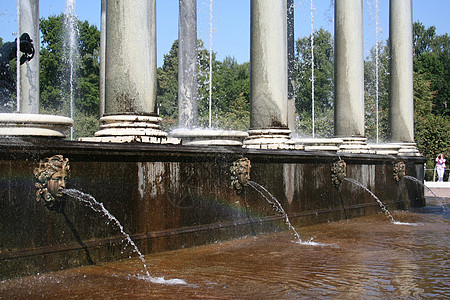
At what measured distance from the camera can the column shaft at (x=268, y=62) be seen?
1878cm

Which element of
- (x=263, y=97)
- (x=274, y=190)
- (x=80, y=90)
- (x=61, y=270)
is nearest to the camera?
(x=61, y=270)

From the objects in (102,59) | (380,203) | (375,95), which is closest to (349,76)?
(380,203)

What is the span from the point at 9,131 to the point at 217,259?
458cm

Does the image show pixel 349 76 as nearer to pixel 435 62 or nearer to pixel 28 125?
pixel 28 125

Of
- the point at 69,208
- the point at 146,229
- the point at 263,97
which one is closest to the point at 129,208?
the point at 146,229

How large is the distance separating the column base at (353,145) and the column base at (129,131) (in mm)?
12598

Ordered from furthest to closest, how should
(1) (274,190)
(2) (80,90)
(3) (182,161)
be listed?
(2) (80,90) → (1) (274,190) → (3) (182,161)

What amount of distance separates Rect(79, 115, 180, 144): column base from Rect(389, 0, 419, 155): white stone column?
19.4m

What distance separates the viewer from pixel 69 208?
11273mm

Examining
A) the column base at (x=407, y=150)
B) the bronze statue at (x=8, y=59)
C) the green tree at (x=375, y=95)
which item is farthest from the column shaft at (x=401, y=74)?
the green tree at (x=375, y=95)

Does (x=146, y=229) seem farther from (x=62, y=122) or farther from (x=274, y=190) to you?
(x=274, y=190)

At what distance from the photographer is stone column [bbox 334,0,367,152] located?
2508 centimetres

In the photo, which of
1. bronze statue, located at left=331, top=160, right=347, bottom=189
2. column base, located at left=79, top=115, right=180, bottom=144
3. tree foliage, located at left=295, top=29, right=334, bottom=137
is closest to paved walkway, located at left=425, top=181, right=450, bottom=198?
bronze statue, located at left=331, top=160, right=347, bottom=189

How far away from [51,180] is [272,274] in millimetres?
4076
